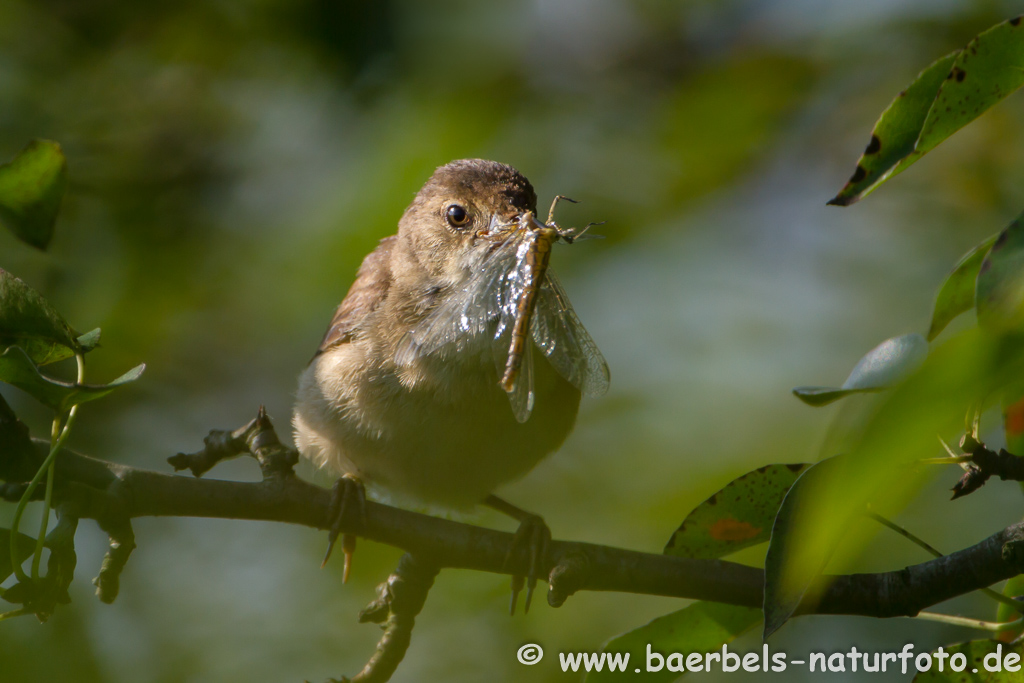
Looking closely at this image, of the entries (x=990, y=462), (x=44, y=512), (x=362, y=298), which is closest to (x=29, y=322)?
(x=44, y=512)

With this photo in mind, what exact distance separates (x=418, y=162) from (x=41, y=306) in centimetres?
249

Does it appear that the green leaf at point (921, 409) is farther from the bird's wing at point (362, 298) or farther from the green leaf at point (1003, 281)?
the bird's wing at point (362, 298)

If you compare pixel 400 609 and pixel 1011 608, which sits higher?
pixel 400 609

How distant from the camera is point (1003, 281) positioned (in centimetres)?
107

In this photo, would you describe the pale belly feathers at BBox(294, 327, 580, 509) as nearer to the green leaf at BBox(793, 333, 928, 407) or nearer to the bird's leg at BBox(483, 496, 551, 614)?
the bird's leg at BBox(483, 496, 551, 614)

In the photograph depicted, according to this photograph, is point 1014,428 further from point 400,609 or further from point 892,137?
point 400,609

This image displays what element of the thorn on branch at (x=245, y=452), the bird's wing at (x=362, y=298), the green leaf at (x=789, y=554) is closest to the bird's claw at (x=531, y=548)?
the thorn on branch at (x=245, y=452)

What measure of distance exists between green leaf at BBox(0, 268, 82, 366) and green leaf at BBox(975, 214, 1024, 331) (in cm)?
155

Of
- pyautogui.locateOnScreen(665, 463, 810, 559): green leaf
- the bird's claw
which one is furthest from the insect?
pyautogui.locateOnScreen(665, 463, 810, 559): green leaf

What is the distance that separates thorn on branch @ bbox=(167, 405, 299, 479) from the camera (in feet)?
7.34

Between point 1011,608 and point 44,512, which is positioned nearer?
point 44,512

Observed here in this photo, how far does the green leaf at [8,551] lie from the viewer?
4.99ft

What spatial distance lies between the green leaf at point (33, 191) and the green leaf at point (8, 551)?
54 cm

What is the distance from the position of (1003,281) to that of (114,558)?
1.75 metres
